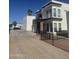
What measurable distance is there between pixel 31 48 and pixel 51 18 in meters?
0.87

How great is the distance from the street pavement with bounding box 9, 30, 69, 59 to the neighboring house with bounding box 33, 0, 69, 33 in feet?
0.91

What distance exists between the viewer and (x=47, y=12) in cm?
326

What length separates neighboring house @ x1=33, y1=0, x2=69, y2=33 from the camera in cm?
319

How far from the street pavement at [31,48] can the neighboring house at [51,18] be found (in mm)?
277

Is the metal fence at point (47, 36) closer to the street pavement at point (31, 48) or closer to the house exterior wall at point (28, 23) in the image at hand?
the street pavement at point (31, 48)

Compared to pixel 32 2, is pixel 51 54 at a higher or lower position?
lower

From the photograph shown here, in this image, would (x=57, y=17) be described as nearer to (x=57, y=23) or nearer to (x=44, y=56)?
(x=57, y=23)

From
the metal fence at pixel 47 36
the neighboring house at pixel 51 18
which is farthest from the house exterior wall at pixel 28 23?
the metal fence at pixel 47 36

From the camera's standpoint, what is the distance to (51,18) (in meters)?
3.23

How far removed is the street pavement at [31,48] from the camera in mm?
3039
